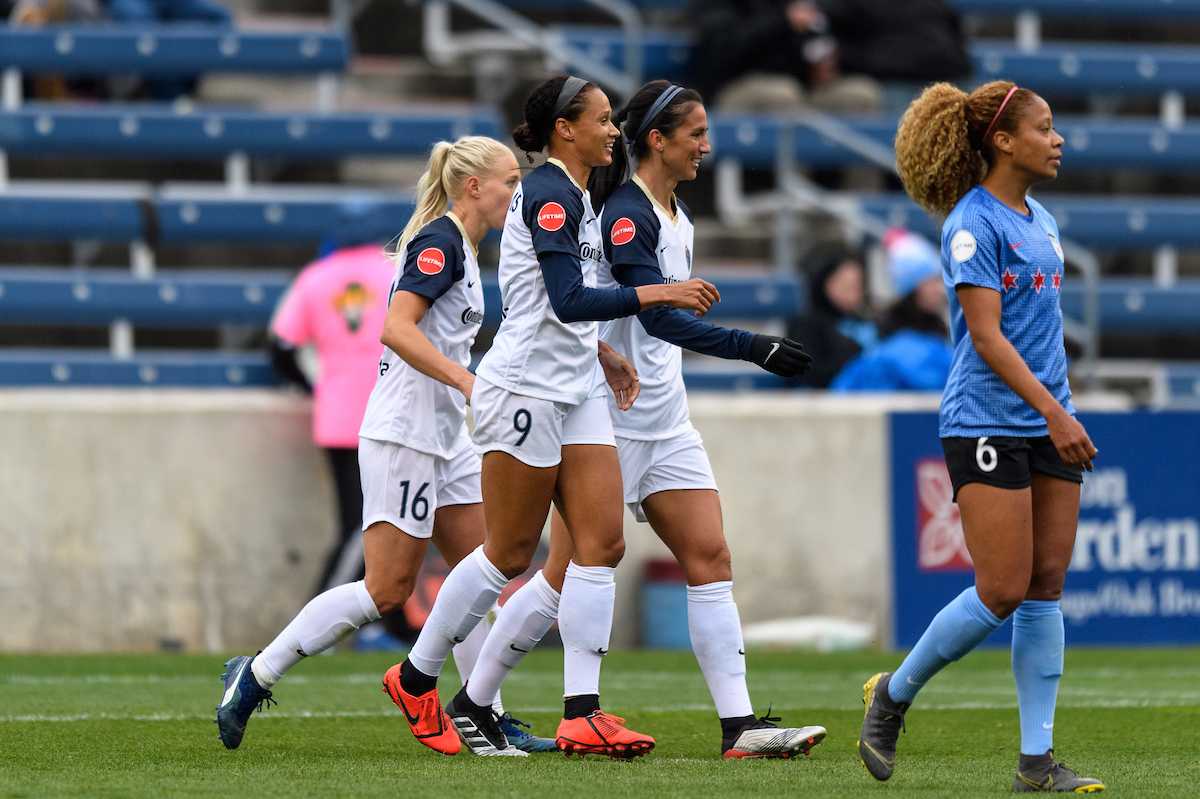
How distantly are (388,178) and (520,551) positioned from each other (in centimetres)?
843

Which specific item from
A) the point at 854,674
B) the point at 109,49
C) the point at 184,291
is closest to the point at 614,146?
the point at 854,674

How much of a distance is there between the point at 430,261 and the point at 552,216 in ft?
1.59

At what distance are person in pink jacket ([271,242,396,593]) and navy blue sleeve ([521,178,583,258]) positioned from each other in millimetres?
3969

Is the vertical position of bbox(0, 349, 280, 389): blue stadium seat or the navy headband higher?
the navy headband

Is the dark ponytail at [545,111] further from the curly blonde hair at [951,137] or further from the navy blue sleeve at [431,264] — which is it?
the curly blonde hair at [951,137]

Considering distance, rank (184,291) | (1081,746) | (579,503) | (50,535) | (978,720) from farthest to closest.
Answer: (184,291), (50,535), (978,720), (1081,746), (579,503)

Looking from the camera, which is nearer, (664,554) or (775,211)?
(664,554)

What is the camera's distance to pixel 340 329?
9.10m

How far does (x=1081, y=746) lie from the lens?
540 centimetres

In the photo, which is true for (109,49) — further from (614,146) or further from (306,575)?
(614,146)

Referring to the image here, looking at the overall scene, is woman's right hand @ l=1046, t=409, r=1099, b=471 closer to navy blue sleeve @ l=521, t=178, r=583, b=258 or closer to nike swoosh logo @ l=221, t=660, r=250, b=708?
navy blue sleeve @ l=521, t=178, r=583, b=258

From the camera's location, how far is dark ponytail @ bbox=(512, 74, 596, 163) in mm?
4992

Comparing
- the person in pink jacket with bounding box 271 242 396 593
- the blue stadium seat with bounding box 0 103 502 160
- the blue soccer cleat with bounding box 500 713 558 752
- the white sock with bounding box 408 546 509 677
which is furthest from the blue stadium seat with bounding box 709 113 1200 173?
the white sock with bounding box 408 546 509 677

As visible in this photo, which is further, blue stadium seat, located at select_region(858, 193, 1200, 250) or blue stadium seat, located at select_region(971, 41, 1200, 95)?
blue stadium seat, located at select_region(971, 41, 1200, 95)
